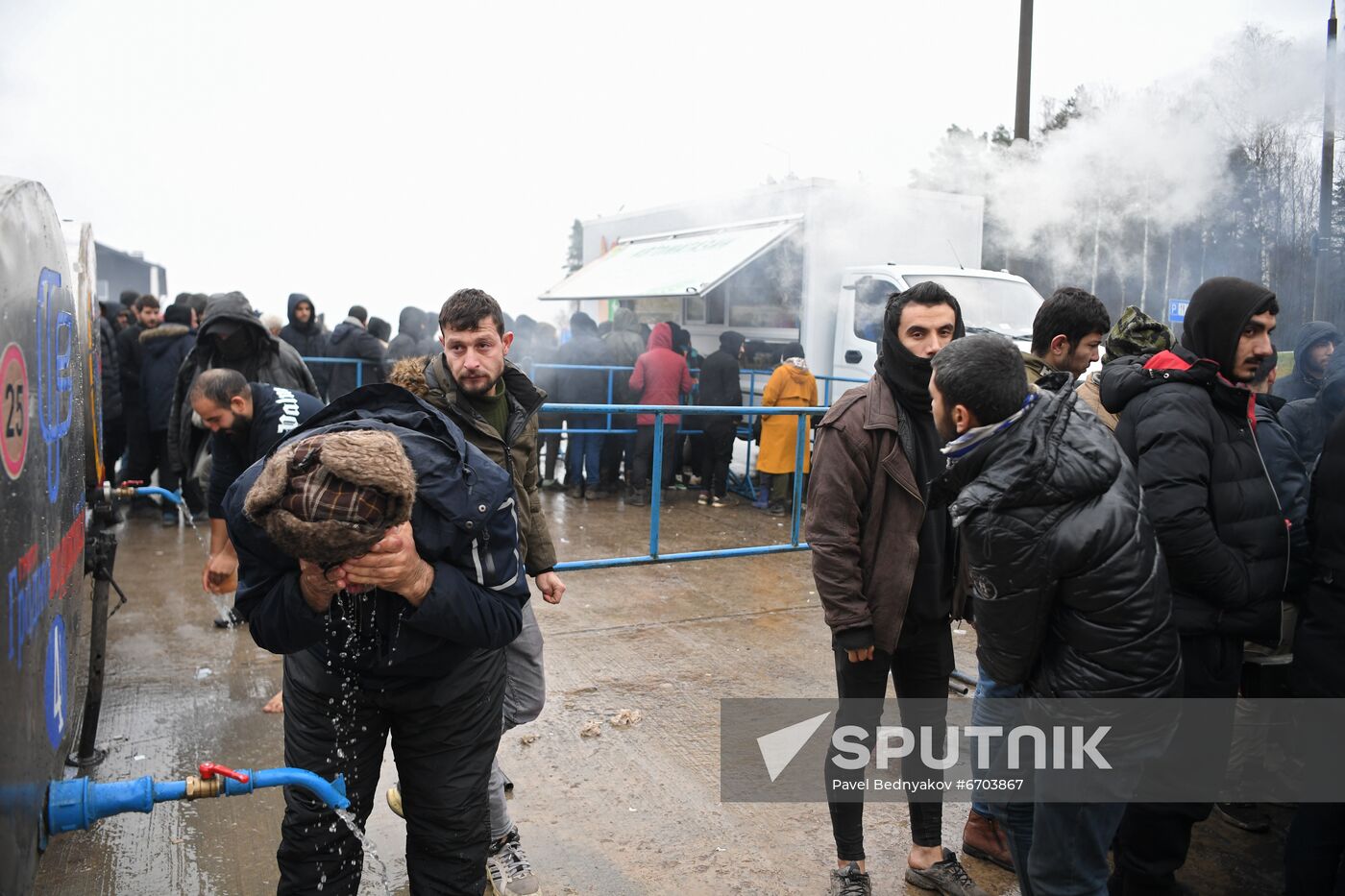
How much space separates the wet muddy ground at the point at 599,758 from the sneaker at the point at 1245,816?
0.07 meters

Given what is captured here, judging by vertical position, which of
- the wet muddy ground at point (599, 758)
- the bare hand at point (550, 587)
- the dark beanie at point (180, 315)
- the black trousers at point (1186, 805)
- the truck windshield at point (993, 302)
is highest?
the truck windshield at point (993, 302)

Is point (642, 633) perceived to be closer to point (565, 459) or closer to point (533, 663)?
point (533, 663)

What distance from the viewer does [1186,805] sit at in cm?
268

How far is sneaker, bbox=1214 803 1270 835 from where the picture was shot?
137 inches

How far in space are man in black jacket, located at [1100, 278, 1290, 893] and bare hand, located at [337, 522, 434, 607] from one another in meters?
1.98

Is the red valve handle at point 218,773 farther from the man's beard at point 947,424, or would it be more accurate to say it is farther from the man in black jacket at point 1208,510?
the man in black jacket at point 1208,510

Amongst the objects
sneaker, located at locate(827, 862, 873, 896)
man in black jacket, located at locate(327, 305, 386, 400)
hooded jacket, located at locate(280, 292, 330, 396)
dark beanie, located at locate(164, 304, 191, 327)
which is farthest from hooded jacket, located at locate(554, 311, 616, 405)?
sneaker, located at locate(827, 862, 873, 896)

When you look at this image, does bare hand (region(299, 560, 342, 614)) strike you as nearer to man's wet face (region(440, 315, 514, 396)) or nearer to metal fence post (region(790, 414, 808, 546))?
man's wet face (region(440, 315, 514, 396))

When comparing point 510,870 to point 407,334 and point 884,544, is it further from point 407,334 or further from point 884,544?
point 407,334

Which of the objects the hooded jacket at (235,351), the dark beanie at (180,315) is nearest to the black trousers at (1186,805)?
the hooded jacket at (235,351)

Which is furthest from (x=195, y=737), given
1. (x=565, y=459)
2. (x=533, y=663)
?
(x=565, y=459)

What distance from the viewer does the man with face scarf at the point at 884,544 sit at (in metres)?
2.85

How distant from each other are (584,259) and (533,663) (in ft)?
42.0

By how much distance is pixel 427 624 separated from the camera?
197 cm
